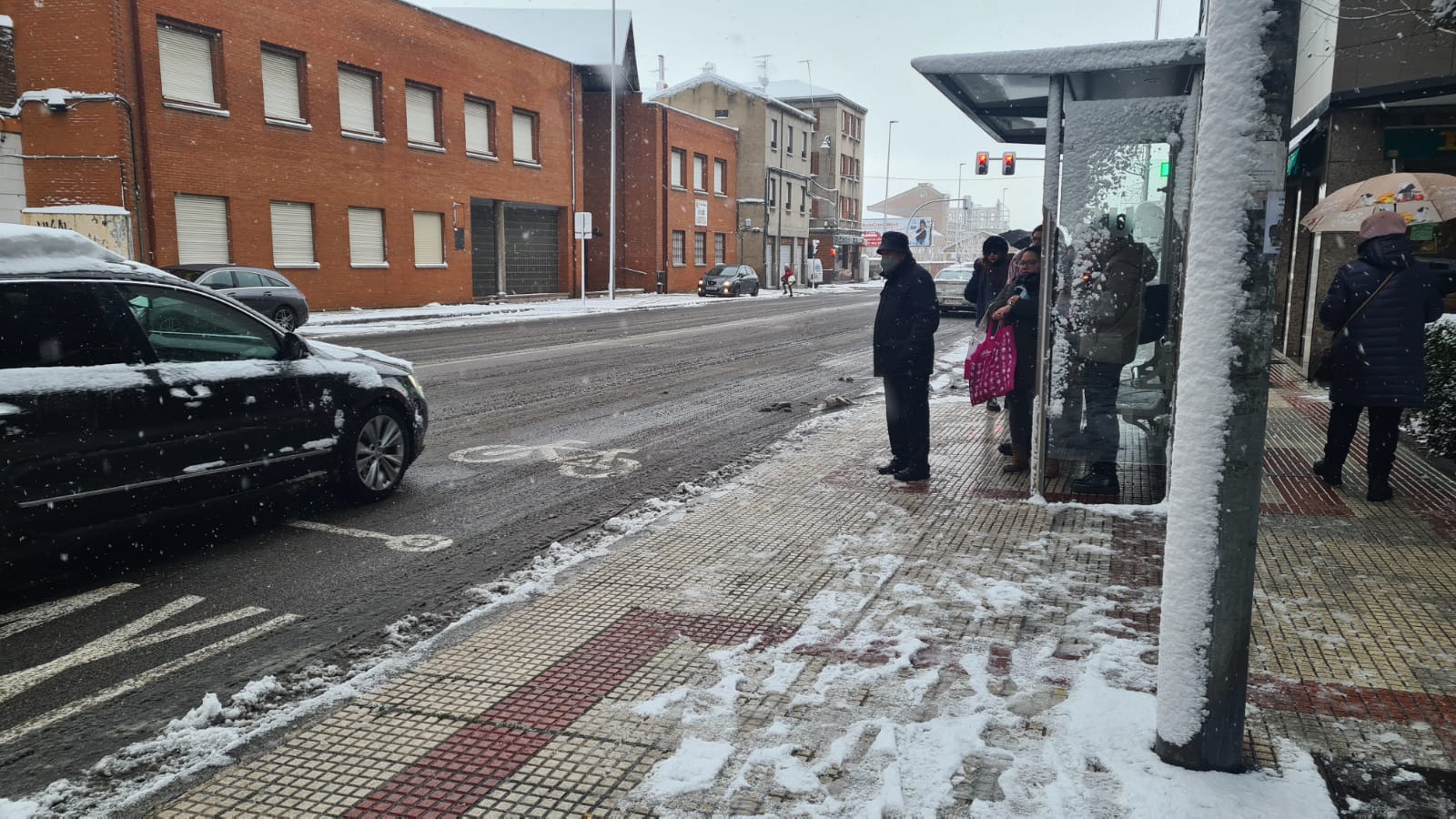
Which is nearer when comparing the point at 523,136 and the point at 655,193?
the point at 523,136

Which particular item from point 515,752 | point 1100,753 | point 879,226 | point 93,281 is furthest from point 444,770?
point 879,226

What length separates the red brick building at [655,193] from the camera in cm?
4497

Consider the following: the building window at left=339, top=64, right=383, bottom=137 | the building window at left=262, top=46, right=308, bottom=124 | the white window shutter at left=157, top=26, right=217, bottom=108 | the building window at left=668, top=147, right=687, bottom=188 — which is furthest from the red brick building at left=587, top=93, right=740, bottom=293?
the white window shutter at left=157, top=26, right=217, bottom=108

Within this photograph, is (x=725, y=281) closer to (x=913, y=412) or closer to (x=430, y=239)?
(x=430, y=239)

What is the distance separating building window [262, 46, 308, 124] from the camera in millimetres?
25828

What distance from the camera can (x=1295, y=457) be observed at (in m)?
8.09

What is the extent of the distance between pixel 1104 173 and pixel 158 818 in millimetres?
6494

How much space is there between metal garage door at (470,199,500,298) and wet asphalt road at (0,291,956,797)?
23.5 metres

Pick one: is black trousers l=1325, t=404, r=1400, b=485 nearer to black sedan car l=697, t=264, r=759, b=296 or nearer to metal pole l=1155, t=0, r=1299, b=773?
metal pole l=1155, t=0, r=1299, b=773

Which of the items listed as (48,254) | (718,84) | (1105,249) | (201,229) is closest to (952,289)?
(201,229)

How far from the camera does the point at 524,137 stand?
118 ft

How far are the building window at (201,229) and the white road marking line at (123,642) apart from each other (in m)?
22.2

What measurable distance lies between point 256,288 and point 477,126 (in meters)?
14.7

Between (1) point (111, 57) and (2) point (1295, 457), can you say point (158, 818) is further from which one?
(1) point (111, 57)
